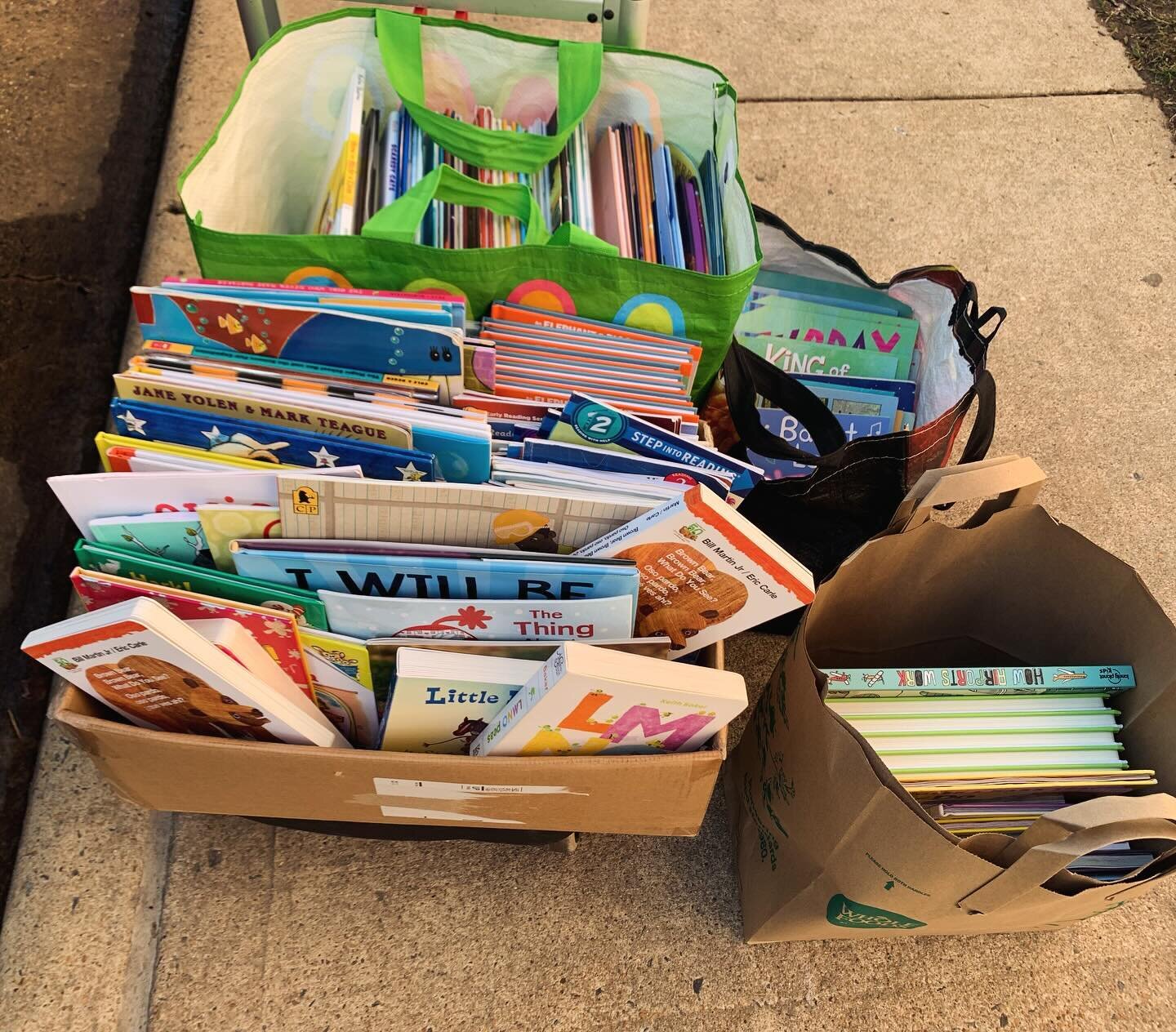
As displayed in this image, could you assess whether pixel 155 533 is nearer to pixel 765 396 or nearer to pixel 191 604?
pixel 191 604

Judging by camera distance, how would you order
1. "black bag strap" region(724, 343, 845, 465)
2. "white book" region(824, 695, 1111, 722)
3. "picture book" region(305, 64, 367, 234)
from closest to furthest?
1. "white book" region(824, 695, 1111, 722)
2. "picture book" region(305, 64, 367, 234)
3. "black bag strap" region(724, 343, 845, 465)

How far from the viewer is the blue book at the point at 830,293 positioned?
173 centimetres

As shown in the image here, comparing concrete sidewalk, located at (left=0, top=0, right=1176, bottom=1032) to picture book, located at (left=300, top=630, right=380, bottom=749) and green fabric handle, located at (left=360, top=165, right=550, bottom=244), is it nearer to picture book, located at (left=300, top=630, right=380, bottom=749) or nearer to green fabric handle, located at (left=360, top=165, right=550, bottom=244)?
picture book, located at (left=300, top=630, right=380, bottom=749)

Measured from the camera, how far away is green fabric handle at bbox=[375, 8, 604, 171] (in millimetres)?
1471

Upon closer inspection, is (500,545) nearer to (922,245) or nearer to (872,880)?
(872,880)

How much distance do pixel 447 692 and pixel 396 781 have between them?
141 millimetres

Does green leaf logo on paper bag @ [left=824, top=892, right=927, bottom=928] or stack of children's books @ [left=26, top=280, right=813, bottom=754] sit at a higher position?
stack of children's books @ [left=26, top=280, right=813, bottom=754]

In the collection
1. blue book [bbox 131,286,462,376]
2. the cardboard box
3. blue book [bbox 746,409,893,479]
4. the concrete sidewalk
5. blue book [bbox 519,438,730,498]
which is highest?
blue book [bbox 131,286,462,376]

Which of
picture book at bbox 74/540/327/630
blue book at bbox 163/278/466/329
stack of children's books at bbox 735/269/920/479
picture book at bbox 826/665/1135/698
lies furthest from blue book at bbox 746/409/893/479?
picture book at bbox 74/540/327/630

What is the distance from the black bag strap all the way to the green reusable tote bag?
77 millimetres

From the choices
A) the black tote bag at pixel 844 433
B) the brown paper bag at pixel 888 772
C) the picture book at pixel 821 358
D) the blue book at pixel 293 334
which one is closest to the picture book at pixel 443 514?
the blue book at pixel 293 334

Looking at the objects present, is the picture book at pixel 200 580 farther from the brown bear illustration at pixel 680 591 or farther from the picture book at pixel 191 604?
the brown bear illustration at pixel 680 591

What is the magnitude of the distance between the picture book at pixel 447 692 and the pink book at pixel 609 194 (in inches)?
28.2

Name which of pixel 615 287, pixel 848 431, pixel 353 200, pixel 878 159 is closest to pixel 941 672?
pixel 848 431
